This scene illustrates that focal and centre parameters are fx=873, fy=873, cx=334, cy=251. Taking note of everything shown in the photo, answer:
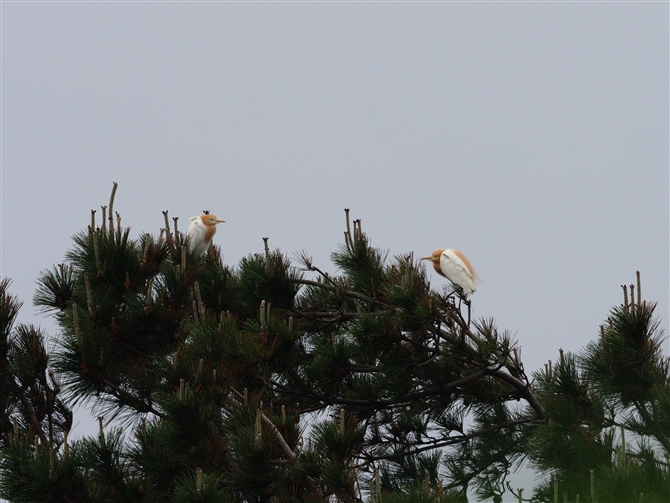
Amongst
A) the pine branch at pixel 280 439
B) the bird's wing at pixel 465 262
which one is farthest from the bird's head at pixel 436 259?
the pine branch at pixel 280 439

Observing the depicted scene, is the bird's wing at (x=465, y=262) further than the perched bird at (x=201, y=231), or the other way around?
the perched bird at (x=201, y=231)

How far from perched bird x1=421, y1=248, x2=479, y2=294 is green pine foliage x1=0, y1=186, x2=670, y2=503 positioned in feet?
1.27

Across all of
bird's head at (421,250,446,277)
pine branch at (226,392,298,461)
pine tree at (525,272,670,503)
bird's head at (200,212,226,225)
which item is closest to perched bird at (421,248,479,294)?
bird's head at (421,250,446,277)

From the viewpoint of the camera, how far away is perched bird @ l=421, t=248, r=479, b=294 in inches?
191

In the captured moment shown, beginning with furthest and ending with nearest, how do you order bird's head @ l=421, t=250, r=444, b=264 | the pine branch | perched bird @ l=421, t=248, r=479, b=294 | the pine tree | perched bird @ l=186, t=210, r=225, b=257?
perched bird @ l=186, t=210, r=225, b=257, bird's head @ l=421, t=250, r=444, b=264, perched bird @ l=421, t=248, r=479, b=294, the pine tree, the pine branch

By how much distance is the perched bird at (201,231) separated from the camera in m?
5.43

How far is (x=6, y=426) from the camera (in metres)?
4.52

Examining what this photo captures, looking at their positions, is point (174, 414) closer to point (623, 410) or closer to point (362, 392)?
point (362, 392)

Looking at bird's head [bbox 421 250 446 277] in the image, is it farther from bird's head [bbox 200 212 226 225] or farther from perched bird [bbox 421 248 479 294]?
bird's head [bbox 200 212 226 225]

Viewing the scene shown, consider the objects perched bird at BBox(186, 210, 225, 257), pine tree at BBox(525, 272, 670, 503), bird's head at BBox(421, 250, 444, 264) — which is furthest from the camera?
perched bird at BBox(186, 210, 225, 257)

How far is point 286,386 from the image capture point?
15.7 feet

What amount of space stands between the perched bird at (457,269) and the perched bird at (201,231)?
1.40 meters

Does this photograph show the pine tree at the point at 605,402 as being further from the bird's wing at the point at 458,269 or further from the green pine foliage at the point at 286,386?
the bird's wing at the point at 458,269

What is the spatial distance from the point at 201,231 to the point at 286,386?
122cm
